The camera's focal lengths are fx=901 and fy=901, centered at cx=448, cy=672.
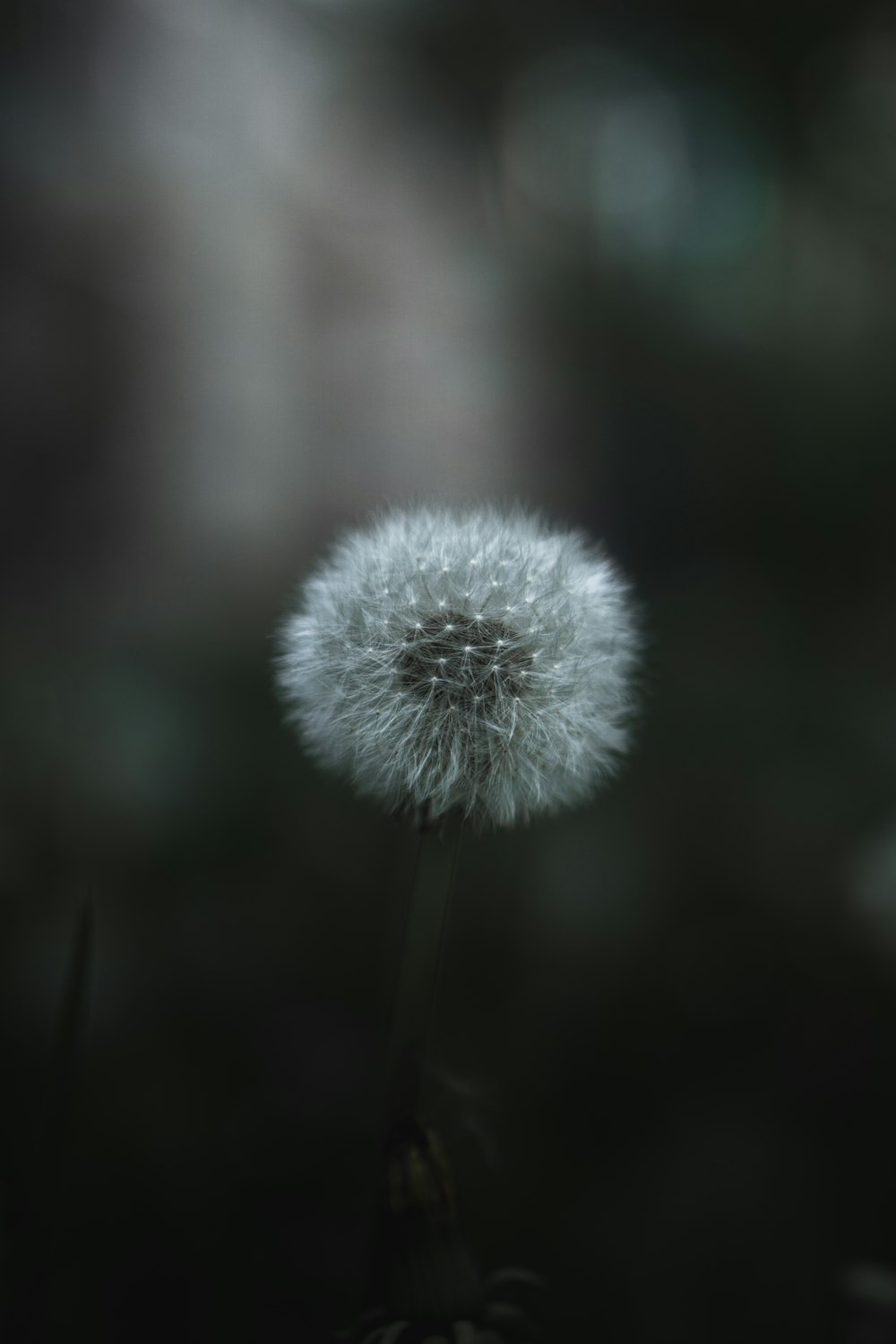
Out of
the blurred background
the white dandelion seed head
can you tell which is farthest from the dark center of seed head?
the blurred background

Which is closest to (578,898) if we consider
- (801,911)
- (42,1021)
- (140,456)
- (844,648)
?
(801,911)

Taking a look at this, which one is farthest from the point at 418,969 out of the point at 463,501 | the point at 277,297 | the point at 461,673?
the point at 277,297

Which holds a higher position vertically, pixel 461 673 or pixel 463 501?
pixel 463 501

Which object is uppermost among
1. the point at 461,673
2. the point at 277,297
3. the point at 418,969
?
the point at 277,297

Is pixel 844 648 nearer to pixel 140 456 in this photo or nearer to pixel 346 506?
pixel 346 506

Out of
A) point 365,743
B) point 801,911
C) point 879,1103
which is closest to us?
point 365,743

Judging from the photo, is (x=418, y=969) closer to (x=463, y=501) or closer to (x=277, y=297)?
(x=463, y=501)

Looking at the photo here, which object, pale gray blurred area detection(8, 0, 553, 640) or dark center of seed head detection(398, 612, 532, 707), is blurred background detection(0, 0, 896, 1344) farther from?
dark center of seed head detection(398, 612, 532, 707)
